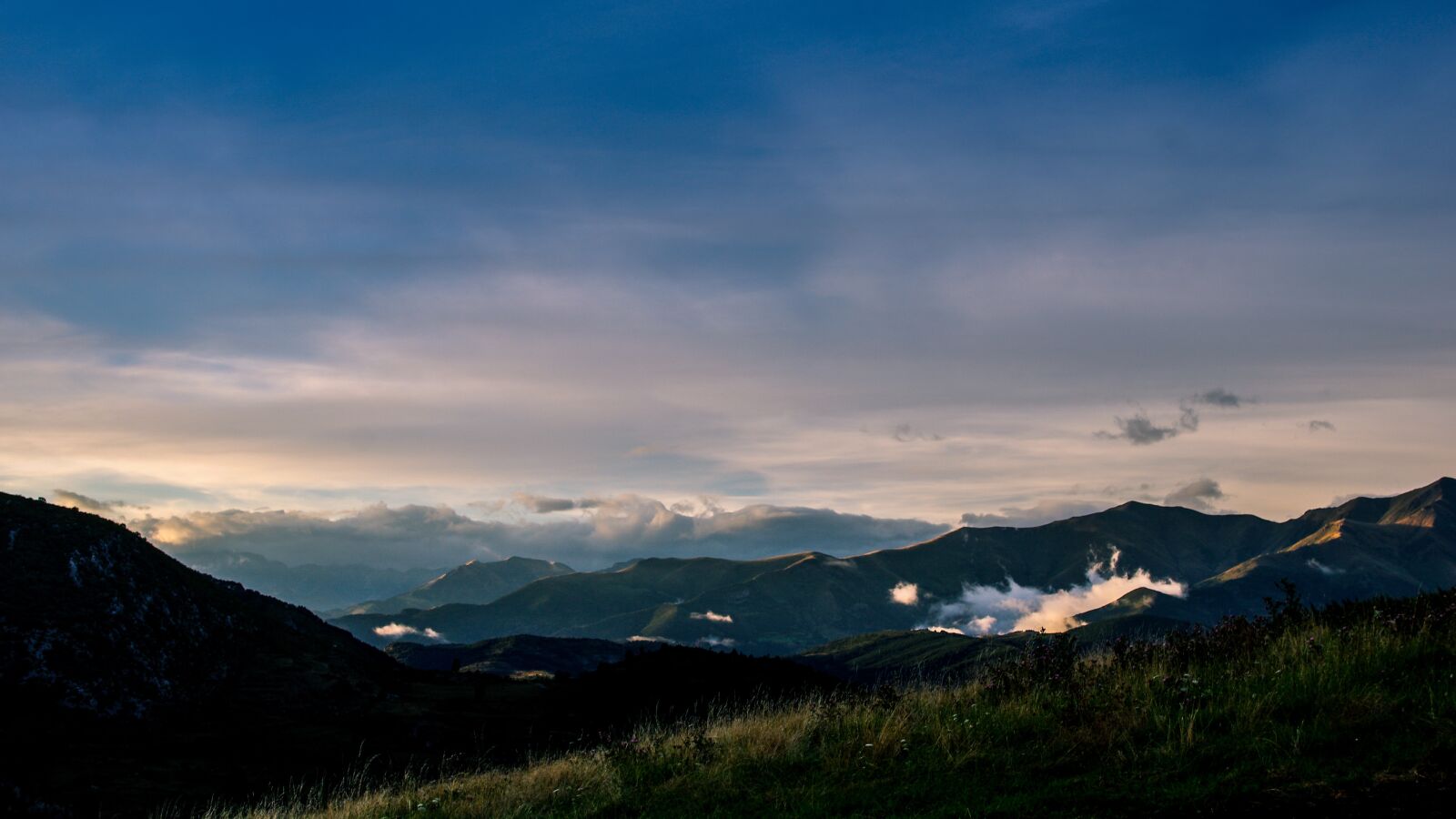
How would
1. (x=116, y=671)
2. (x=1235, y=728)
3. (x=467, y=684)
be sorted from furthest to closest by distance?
(x=467, y=684) → (x=116, y=671) → (x=1235, y=728)

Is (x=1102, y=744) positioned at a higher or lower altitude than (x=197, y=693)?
higher

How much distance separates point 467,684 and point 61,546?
53202 mm

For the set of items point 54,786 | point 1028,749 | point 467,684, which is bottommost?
point 467,684

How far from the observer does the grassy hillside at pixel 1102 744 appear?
9.34 m

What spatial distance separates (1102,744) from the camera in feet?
36.5

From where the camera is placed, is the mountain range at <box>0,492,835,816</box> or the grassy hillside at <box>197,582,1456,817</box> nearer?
the grassy hillside at <box>197,582,1456,817</box>

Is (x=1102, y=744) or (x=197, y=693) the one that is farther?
(x=197, y=693)

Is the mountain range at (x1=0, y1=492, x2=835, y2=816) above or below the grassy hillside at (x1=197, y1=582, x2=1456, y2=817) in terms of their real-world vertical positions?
below

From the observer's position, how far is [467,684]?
406 ft

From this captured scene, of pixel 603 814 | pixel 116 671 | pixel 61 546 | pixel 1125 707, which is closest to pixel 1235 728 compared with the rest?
pixel 1125 707

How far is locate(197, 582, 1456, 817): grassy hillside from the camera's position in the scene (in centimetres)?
934

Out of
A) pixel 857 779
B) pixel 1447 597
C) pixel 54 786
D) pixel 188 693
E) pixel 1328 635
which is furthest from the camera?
pixel 188 693

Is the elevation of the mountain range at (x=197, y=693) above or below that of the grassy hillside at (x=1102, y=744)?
below

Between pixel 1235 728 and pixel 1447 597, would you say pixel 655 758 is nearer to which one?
pixel 1235 728
